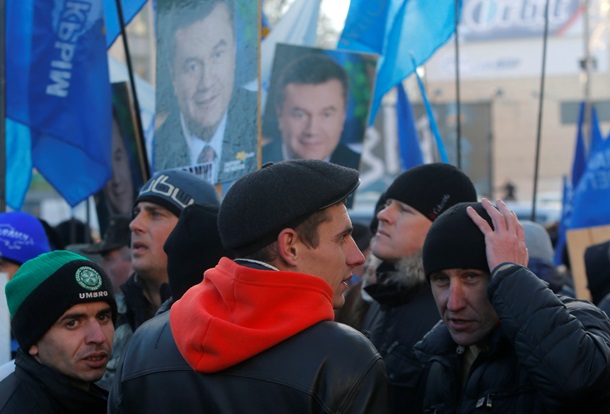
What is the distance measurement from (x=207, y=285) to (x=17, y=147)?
13.2 ft

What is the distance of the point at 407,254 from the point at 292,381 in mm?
A: 1690

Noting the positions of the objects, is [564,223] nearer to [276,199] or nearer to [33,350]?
[33,350]

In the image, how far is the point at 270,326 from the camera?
2043mm

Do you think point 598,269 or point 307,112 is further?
point 307,112

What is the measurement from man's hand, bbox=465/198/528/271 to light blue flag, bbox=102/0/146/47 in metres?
3.27

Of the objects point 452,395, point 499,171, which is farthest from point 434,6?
point 499,171

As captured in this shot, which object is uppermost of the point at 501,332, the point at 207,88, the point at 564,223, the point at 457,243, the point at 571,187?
the point at 207,88

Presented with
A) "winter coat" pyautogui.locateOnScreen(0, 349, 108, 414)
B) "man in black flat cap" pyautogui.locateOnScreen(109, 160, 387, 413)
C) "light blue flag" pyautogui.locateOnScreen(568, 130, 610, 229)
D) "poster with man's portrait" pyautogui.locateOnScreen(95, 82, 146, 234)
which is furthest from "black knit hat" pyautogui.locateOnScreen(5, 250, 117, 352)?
"light blue flag" pyautogui.locateOnScreen(568, 130, 610, 229)

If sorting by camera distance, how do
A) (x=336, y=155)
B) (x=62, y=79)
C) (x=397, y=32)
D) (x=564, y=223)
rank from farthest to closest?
(x=564, y=223) < (x=397, y=32) < (x=62, y=79) < (x=336, y=155)

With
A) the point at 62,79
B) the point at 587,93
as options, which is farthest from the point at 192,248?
the point at 587,93

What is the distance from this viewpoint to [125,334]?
12.1ft

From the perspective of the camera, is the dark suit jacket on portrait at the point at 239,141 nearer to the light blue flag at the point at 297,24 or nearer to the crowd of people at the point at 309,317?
the crowd of people at the point at 309,317

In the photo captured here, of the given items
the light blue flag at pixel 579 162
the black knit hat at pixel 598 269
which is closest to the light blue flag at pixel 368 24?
the black knit hat at pixel 598 269

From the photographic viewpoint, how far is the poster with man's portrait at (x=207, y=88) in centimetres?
409
